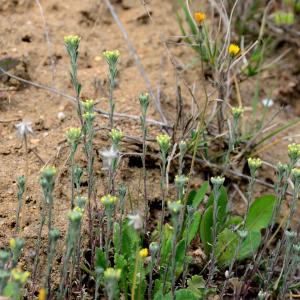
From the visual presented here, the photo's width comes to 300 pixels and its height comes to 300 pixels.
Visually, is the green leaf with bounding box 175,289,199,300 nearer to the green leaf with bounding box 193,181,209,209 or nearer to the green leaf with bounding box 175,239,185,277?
the green leaf with bounding box 175,239,185,277

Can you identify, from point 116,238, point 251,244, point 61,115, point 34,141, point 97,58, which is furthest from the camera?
point 97,58

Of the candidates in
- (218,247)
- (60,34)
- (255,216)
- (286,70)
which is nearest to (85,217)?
(218,247)

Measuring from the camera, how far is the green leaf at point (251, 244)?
2.95 metres

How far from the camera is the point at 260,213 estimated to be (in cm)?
318

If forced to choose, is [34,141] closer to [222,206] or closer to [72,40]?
[72,40]

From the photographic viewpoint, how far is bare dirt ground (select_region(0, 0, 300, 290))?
3.09 meters

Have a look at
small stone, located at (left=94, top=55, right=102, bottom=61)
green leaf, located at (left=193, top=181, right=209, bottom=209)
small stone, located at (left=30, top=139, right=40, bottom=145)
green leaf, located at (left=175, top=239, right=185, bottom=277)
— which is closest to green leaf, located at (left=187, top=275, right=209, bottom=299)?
green leaf, located at (left=175, top=239, right=185, bottom=277)

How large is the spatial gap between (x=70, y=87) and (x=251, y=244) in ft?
4.77

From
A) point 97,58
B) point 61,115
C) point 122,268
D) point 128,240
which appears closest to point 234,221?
point 128,240

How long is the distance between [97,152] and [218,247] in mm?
795

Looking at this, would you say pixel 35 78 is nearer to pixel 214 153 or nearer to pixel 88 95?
pixel 88 95

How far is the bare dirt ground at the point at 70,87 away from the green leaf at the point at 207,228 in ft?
1.07

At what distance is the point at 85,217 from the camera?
2.99 metres

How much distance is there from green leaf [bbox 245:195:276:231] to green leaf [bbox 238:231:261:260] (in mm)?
159
